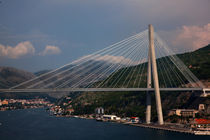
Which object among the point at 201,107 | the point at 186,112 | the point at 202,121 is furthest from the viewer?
the point at 201,107

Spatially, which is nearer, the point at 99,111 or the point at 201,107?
the point at 201,107

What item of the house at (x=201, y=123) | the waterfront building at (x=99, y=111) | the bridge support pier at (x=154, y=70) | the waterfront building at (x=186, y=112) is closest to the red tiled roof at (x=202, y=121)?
the house at (x=201, y=123)

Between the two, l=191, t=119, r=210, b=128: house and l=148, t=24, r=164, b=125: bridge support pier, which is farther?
l=148, t=24, r=164, b=125: bridge support pier

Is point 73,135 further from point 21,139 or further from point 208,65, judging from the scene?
point 208,65

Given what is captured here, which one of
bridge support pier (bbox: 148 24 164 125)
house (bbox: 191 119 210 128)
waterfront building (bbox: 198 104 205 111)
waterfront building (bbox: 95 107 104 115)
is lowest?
house (bbox: 191 119 210 128)

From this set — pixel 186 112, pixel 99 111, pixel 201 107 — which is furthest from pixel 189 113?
pixel 99 111

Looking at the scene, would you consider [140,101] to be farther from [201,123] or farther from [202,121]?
[201,123]

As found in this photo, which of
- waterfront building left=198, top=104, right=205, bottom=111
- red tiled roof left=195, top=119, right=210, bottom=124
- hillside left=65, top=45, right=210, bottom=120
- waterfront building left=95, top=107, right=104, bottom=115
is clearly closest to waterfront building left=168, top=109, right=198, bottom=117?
waterfront building left=198, top=104, right=205, bottom=111

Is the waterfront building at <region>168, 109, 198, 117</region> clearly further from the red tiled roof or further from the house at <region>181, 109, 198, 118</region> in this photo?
the red tiled roof

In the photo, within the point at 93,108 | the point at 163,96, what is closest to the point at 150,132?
the point at 163,96

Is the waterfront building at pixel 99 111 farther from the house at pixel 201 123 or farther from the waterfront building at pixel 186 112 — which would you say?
the house at pixel 201 123

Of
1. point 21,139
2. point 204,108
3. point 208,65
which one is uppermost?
point 208,65
